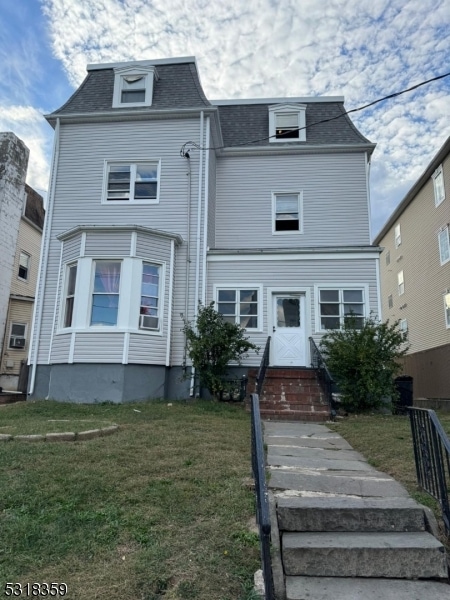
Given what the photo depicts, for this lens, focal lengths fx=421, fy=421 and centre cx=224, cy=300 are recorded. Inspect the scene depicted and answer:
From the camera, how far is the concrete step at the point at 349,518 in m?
3.38

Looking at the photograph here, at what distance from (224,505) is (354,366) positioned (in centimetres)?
643

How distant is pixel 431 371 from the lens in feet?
55.7

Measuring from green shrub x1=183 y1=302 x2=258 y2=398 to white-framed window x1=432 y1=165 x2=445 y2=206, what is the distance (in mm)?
11117

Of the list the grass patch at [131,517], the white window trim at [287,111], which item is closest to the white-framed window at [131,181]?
the white window trim at [287,111]

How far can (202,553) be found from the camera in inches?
116

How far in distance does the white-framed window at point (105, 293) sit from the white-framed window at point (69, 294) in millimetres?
704

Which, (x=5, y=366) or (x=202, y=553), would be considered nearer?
(x=202, y=553)

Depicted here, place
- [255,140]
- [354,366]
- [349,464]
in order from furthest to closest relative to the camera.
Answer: [255,140], [354,366], [349,464]

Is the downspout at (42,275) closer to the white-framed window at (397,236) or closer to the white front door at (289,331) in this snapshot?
the white front door at (289,331)

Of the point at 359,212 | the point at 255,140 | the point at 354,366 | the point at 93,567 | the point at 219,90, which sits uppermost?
the point at 219,90

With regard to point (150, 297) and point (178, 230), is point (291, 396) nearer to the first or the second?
point (150, 297)

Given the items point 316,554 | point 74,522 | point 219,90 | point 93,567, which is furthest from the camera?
point 219,90

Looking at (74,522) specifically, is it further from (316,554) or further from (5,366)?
(5,366)

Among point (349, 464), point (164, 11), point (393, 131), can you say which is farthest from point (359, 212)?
point (349, 464)
